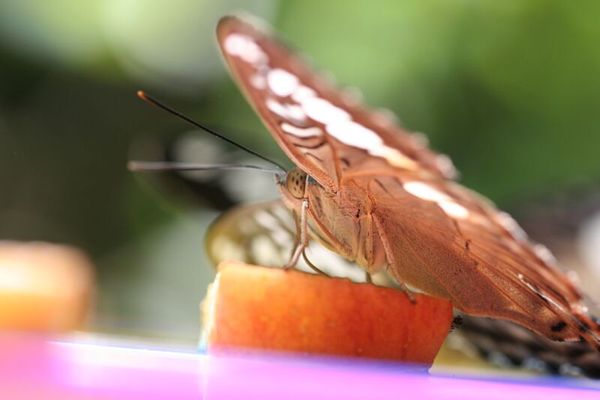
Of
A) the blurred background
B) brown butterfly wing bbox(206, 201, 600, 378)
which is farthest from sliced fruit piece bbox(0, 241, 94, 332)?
the blurred background

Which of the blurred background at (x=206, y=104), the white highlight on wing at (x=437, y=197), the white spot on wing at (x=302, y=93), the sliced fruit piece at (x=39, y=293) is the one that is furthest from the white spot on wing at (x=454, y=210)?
the blurred background at (x=206, y=104)

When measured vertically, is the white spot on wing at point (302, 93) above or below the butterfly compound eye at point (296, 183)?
above

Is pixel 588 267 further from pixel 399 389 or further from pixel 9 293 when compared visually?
pixel 399 389

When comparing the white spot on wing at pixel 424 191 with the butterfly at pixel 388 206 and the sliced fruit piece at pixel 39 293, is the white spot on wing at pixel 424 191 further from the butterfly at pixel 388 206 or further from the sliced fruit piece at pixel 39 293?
the sliced fruit piece at pixel 39 293

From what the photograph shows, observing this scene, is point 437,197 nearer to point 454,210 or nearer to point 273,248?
point 454,210

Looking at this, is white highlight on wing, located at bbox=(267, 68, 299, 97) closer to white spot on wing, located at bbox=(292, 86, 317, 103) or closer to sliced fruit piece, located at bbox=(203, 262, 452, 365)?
white spot on wing, located at bbox=(292, 86, 317, 103)

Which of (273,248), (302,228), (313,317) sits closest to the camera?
(313,317)

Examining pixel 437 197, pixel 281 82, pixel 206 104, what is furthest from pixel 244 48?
pixel 206 104
